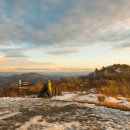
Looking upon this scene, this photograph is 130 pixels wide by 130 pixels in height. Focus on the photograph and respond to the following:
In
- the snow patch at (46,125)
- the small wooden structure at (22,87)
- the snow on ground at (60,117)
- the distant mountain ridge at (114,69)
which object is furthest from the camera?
the distant mountain ridge at (114,69)

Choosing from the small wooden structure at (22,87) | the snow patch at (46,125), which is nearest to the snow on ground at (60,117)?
the snow patch at (46,125)

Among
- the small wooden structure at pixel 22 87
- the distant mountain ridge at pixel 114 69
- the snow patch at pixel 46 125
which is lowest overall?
the snow patch at pixel 46 125

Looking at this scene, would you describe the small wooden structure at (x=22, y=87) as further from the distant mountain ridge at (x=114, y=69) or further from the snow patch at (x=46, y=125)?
the distant mountain ridge at (x=114, y=69)

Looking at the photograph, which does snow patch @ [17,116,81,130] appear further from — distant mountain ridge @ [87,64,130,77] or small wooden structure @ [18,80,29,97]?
distant mountain ridge @ [87,64,130,77]

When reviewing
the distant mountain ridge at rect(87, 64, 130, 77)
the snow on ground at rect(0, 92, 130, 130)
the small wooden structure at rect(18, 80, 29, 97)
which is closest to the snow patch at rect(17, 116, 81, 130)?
the snow on ground at rect(0, 92, 130, 130)

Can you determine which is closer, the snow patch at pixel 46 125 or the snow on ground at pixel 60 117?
the snow patch at pixel 46 125

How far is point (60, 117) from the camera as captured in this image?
15789 millimetres

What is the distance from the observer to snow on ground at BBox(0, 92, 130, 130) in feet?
45.1

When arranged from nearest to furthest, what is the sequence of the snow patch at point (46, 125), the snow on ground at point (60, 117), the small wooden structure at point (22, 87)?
the snow patch at point (46, 125)
the snow on ground at point (60, 117)
the small wooden structure at point (22, 87)

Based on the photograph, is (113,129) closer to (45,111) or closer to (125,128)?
(125,128)

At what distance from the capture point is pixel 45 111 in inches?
694

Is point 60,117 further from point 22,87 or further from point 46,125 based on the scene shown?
point 22,87

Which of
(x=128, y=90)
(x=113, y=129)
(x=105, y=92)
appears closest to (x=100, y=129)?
(x=113, y=129)

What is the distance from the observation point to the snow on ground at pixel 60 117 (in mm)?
13756
